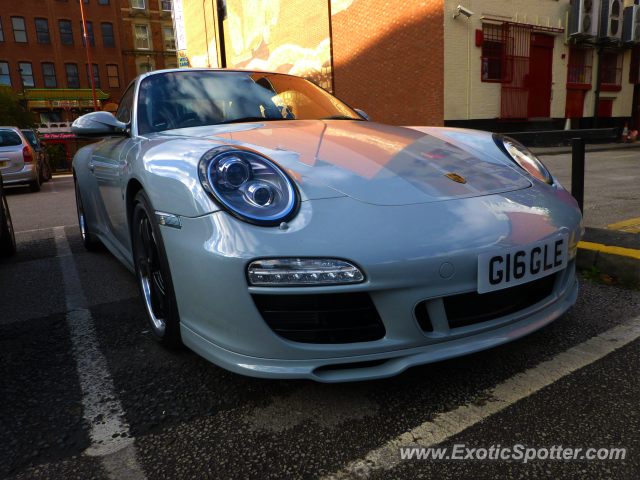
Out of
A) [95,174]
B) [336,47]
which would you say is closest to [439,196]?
[95,174]

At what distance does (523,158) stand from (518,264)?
2.98ft

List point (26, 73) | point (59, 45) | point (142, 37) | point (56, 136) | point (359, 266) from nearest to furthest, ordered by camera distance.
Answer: point (359, 266), point (56, 136), point (26, 73), point (59, 45), point (142, 37)

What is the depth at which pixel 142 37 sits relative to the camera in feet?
122

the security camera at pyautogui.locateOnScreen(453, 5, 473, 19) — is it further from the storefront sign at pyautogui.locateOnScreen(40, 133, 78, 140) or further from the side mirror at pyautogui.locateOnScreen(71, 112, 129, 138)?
the storefront sign at pyautogui.locateOnScreen(40, 133, 78, 140)

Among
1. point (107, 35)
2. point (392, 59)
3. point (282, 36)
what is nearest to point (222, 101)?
point (392, 59)

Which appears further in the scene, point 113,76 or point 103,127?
point 113,76

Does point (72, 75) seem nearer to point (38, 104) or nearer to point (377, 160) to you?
point (38, 104)

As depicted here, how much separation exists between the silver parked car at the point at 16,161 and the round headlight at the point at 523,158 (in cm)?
1035

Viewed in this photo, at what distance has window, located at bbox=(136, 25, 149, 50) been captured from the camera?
37.1 meters

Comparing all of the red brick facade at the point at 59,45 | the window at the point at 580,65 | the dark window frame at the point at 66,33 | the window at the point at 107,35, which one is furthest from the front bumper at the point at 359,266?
the window at the point at 107,35

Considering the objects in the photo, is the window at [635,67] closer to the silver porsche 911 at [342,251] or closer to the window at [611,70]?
the window at [611,70]

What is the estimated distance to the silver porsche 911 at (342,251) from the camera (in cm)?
144

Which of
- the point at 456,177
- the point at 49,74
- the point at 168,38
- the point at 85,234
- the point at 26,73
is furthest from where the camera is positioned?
the point at 168,38

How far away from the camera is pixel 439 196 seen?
1.67m
